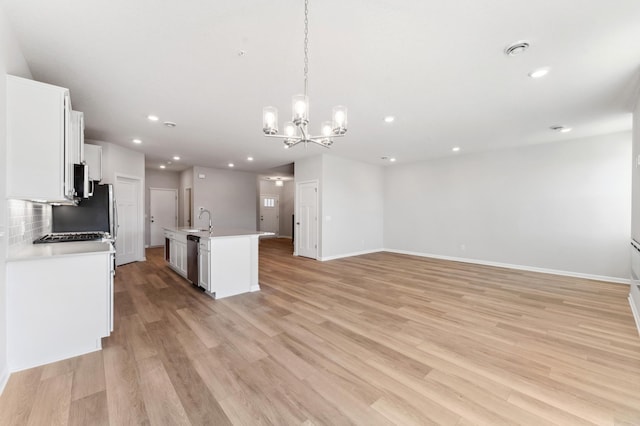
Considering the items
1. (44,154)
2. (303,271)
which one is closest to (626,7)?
(44,154)

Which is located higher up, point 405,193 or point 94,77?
point 94,77

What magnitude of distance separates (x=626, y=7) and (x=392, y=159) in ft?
17.3

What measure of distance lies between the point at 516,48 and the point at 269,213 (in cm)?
1078

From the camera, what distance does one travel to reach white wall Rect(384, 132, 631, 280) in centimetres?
475

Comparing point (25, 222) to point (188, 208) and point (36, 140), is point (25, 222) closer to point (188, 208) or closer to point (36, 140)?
point (36, 140)

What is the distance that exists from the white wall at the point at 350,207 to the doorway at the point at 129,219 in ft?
14.6

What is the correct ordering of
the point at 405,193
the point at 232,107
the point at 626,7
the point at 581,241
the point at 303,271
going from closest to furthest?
the point at 626,7 → the point at 232,107 → the point at 581,241 → the point at 303,271 → the point at 405,193

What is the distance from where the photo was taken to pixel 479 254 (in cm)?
627

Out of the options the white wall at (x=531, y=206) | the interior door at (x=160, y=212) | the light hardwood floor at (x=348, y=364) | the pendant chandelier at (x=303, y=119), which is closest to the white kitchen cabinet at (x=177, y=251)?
the light hardwood floor at (x=348, y=364)

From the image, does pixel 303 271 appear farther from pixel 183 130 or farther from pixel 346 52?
pixel 346 52

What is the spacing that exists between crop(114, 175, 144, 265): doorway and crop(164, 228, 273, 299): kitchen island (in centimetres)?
270

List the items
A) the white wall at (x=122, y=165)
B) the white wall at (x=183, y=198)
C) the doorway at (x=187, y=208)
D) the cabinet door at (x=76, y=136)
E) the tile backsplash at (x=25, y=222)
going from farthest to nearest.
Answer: the white wall at (x=183, y=198), the doorway at (x=187, y=208), the white wall at (x=122, y=165), the cabinet door at (x=76, y=136), the tile backsplash at (x=25, y=222)

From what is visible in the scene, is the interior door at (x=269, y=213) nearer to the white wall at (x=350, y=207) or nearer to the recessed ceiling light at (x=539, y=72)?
the white wall at (x=350, y=207)

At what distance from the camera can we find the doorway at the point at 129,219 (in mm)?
5895
